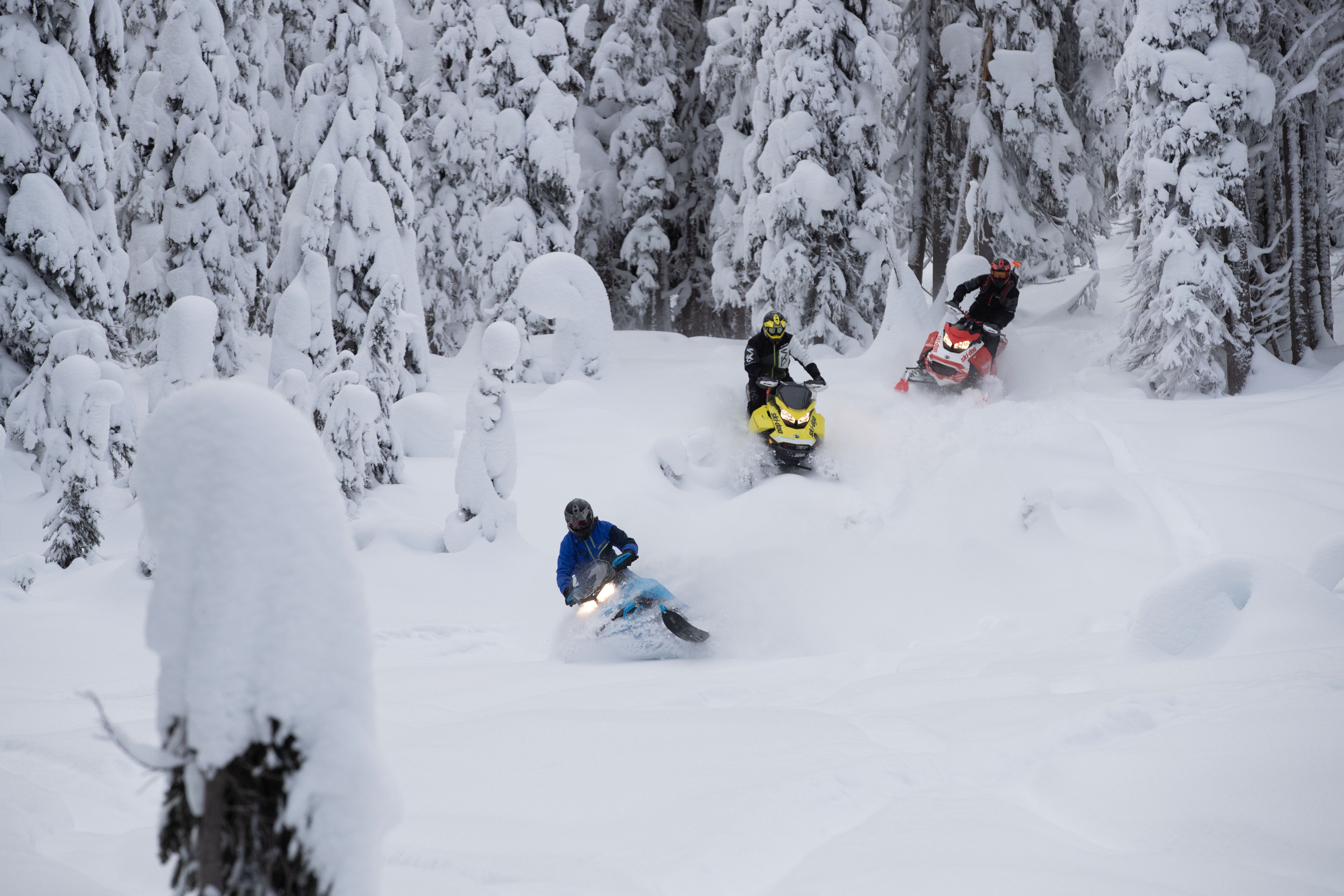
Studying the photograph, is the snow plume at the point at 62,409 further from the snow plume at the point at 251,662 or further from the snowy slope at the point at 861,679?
the snow plume at the point at 251,662

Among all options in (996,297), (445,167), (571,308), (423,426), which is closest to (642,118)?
(445,167)

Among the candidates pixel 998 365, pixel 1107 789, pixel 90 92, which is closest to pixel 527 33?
pixel 90 92

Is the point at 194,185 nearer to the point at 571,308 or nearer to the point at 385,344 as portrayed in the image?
the point at 385,344

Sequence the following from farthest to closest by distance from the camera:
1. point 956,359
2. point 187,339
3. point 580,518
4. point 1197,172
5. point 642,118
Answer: point 642,118 < point 1197,172 < point 956,359 < point 187,339 < point 580,518

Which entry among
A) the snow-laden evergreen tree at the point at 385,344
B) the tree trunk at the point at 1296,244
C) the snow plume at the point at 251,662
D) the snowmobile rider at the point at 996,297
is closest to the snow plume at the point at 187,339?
the snow-laden evergreen tree at the point at 385,344

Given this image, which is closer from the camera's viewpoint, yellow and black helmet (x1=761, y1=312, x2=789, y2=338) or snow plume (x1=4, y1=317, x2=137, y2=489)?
snow plume (x1=4, y1=317, x2=137, y2=489)

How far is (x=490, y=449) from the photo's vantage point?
10086mm

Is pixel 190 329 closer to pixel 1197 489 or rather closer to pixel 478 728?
pixel 478 728

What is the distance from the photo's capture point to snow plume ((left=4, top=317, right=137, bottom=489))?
30.6 feet

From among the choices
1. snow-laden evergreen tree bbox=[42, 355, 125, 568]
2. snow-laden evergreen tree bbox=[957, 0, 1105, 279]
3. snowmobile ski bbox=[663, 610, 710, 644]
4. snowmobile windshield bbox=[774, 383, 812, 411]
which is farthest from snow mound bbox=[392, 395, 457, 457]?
snow-laden evergreen tree bbox=[957, 0, 1105, 279]

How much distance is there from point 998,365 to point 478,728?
1252cm

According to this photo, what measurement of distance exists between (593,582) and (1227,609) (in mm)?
4181

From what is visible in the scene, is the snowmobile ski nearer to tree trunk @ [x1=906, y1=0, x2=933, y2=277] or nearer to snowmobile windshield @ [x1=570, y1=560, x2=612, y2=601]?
snowmobile windshield @ [x1=570, y1=560, x2=612, y2=601]

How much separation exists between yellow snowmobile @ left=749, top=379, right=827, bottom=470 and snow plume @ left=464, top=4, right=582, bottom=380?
9665mm
